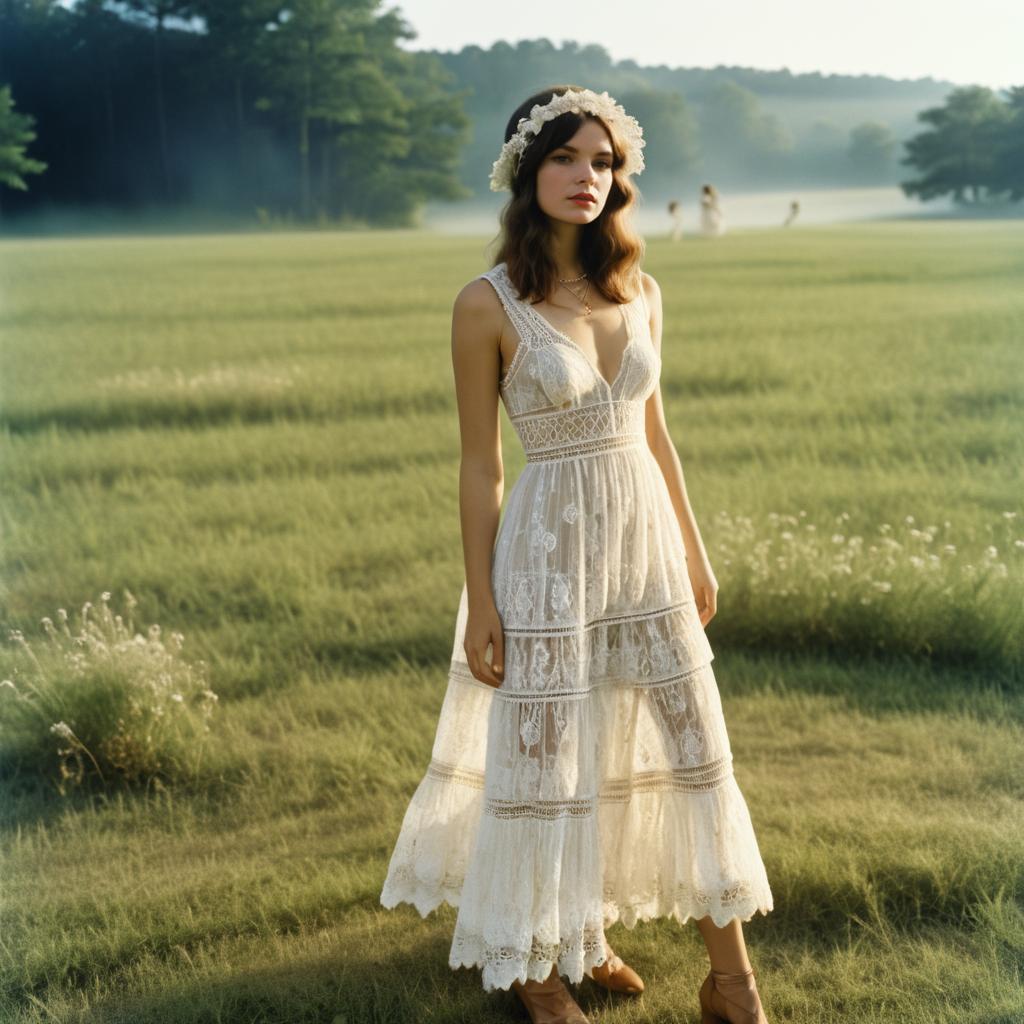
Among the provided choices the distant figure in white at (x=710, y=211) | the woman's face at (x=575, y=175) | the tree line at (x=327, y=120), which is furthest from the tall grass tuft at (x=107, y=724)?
the distant figure in white at (x=710, y=211)

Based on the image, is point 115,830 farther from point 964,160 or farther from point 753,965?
point 964,160

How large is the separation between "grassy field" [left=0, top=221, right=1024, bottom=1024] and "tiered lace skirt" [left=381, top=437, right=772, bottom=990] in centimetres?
36

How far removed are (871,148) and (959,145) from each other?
79 cm

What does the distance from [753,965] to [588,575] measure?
999 millimetres

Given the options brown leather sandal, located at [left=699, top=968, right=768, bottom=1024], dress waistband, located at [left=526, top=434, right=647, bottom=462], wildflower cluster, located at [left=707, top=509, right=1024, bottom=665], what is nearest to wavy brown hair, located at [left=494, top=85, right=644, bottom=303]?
dress waistband, located at [left=526, top=434, right=647, bottom=462]

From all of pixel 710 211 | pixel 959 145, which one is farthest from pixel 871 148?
pixel 710 211

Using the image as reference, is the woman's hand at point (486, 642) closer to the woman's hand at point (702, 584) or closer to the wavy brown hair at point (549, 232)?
the woman's hand at point (702, 584)

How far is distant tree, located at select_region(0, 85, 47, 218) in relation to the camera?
7988mm

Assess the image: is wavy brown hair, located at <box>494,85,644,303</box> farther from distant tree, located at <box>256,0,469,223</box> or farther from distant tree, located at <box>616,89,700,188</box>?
distant tree, located at <box>256,0,469,223</box>

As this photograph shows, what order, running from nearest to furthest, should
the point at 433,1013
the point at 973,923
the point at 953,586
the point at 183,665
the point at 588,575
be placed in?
1. the point at 588,575
2. the point at 433,1013
3. the point at 973,923
4. the point at 183,665
5. the point at 953,586

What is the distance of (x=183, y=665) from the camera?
393cm

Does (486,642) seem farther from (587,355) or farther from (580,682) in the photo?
(587,355)

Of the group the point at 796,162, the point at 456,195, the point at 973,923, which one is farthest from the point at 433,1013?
the point at 796,162

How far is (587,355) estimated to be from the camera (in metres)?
2.29
